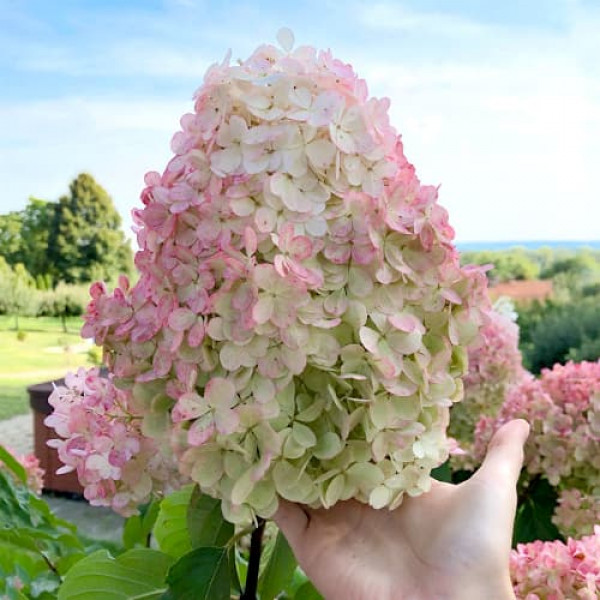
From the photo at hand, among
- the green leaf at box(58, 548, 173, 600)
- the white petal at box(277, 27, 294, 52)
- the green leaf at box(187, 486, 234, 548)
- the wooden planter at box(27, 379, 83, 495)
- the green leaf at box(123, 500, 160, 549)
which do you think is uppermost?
the white petal at box(277, 27, 294, 52)

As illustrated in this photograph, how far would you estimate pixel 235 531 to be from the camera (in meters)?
0.60

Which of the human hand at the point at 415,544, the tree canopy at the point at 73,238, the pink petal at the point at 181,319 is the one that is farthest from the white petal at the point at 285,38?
the tree canopy at the point at 73,238

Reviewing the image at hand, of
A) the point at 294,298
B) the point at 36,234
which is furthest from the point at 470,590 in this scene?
the point at 36,234

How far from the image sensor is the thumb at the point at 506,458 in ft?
1.97

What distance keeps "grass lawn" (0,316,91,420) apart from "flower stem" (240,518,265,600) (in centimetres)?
505

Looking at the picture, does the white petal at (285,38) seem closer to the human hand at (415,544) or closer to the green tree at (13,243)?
the human hand at (415,544)

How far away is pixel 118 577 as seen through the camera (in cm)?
62

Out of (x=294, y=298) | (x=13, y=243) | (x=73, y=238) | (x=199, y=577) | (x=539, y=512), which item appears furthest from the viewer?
(x=73, y=238)

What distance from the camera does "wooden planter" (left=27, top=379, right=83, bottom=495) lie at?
12.6ft

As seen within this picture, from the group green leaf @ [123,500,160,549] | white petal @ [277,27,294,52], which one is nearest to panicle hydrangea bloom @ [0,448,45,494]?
green leaf @ [123,500,160,549]

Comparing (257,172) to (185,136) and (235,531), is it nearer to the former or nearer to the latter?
(185,136)

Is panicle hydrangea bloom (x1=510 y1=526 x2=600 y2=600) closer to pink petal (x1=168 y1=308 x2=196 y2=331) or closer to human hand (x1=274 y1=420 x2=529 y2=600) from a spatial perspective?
human hand (x1=274 y1=420 x2=529 y2=600)

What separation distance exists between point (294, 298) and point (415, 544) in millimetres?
226

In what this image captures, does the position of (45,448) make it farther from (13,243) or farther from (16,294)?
(13,243)
